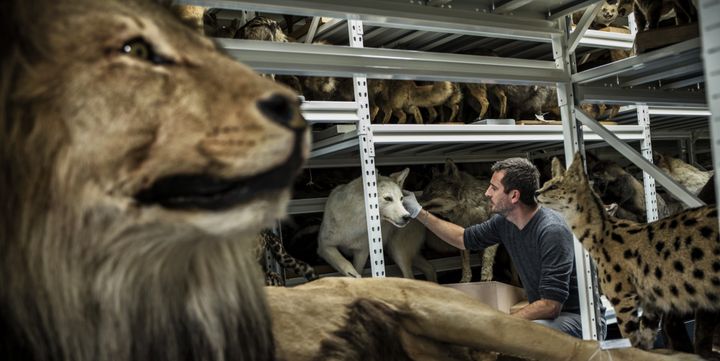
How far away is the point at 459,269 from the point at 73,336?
3431 millimetres

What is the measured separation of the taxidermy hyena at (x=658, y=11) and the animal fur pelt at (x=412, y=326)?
853mm

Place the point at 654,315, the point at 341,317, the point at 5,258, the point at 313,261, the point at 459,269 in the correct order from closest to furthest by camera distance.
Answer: the point at 5,258 → the point at 341,317 → the point at 654,315 → the point at 313,261 → the point at 459,269

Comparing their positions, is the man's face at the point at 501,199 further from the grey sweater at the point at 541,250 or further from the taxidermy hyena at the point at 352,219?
the taxidermy hyena at the point at 352,219

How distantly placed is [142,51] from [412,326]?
733 millimetres

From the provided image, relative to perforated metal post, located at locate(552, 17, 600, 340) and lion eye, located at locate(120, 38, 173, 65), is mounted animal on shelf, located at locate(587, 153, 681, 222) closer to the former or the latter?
perforated metal post, located at locate(552, 17, 600, 340)

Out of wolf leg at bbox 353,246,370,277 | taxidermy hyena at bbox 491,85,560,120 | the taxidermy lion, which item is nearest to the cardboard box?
wolf leg at bbox 353,246,370,277

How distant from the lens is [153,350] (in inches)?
28.9

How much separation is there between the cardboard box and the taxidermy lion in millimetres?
1790

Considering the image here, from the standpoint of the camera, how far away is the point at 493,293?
252cm

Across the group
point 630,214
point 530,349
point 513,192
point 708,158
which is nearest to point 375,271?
point 513,192

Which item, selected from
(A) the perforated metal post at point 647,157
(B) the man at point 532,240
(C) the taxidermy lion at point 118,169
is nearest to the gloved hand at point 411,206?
(B) the man at point 532,240

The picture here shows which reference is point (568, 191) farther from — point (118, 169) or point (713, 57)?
point (118, 169)

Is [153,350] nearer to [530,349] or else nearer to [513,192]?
[530,349]

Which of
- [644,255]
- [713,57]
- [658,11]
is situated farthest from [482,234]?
[713,57]
